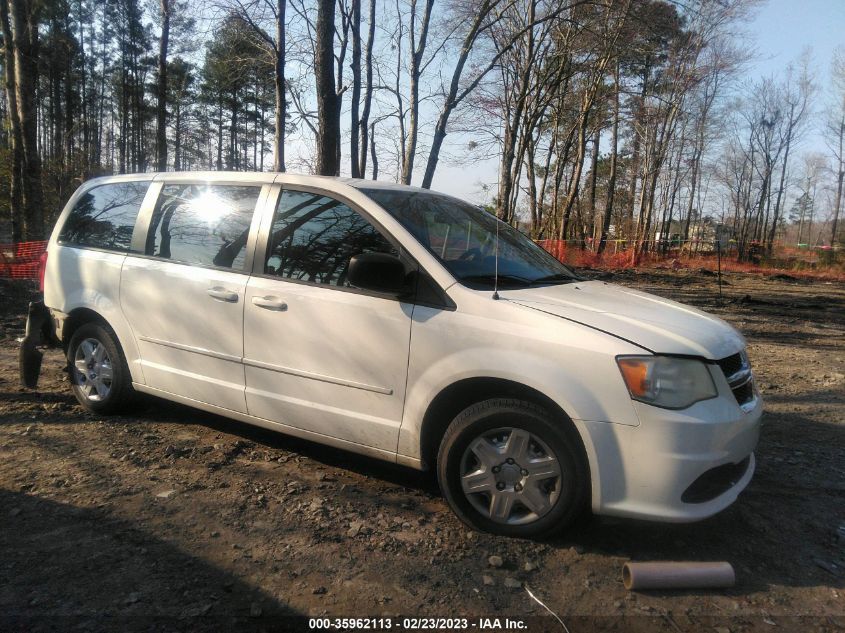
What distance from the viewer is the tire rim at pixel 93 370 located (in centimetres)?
445

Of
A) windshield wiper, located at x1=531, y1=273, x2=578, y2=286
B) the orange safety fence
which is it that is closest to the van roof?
windshield wiper, located at x1=531, y1=273, x2=578, y2=286

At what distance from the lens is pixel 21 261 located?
1154 cm

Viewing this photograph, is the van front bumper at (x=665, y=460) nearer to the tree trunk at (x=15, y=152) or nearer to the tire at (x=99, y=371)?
the tire at (x=99, y=371)

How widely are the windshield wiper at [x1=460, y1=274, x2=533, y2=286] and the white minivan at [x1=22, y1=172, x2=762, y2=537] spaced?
13mm

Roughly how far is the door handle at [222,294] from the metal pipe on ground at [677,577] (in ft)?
8.63

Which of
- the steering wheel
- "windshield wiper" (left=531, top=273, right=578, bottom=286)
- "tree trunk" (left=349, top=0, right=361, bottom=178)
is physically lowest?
"windshield wiper" (left=531, top=273, right=578, bottom=286)

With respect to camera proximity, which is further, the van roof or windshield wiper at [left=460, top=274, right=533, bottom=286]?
the van roof

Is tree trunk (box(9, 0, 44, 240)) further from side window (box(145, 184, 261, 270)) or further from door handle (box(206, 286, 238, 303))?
door handle (box(206, 286, 238, 303))

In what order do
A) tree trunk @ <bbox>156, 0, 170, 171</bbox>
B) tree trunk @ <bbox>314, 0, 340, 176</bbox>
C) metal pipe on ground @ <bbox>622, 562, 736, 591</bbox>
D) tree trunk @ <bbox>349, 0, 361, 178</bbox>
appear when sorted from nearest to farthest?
metal pipe on ground @ <bbox>622, 562, 736, 591</bbox>
tree trunk @ <bbox>314, 0, 340, 176</bbox>
tree trunk @ <bbox>349, 0, 361, 178</bbox>
tree trunk @ <bbox>156, 0, 170, 171</bbox>

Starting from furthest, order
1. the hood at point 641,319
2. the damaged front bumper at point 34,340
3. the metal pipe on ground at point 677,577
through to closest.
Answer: the damaged front bumper at point 34,340, the hood at point 641,319, the metal pipe on ground at point 677,577

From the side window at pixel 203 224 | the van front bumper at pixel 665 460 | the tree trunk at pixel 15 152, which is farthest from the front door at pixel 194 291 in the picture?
the tree trunk at pixel 15 152

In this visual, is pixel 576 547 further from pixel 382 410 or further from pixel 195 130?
pixel 195 130

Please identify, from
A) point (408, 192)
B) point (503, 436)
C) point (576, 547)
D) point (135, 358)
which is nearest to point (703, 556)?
point (576, 547)

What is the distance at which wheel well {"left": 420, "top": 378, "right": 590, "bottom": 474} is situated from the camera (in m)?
2.76
